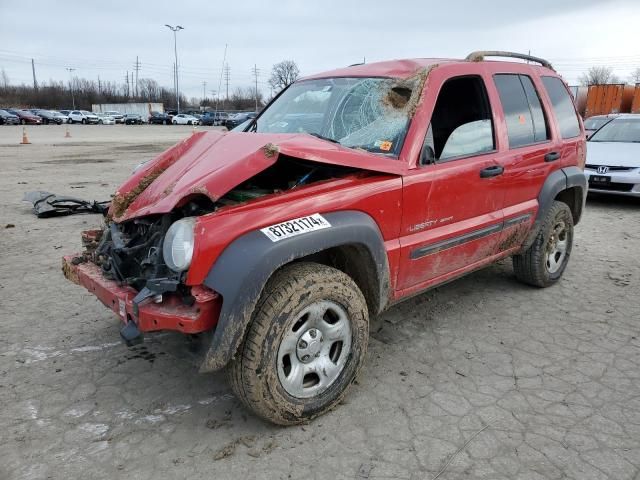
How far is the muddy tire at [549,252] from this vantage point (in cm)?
453

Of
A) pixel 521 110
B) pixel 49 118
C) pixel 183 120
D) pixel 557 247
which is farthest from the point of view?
pixel 183 120

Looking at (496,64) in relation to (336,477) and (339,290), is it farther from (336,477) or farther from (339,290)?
(336,477)

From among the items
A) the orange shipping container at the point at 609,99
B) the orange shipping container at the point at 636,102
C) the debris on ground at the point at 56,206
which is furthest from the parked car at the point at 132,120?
the debris on ground at the point at 56,206

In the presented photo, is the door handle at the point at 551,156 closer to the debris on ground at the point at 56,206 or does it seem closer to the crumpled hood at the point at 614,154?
the crumpled hood at the point at 614,154

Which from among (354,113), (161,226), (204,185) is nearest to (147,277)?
(161,226)

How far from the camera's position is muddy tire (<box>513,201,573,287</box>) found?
4527 mm

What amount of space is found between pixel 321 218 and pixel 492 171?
1.61 m

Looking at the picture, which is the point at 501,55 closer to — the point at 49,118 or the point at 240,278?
the point at 240,278

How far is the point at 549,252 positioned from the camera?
4719mm

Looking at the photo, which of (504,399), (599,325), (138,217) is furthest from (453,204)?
(138,217)

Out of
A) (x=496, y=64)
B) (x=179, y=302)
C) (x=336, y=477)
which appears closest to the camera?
(x=336, y=477)

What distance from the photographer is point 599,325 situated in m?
4.03

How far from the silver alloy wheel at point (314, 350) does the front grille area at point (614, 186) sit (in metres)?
7.65

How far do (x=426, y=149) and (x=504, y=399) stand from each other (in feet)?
5.20
